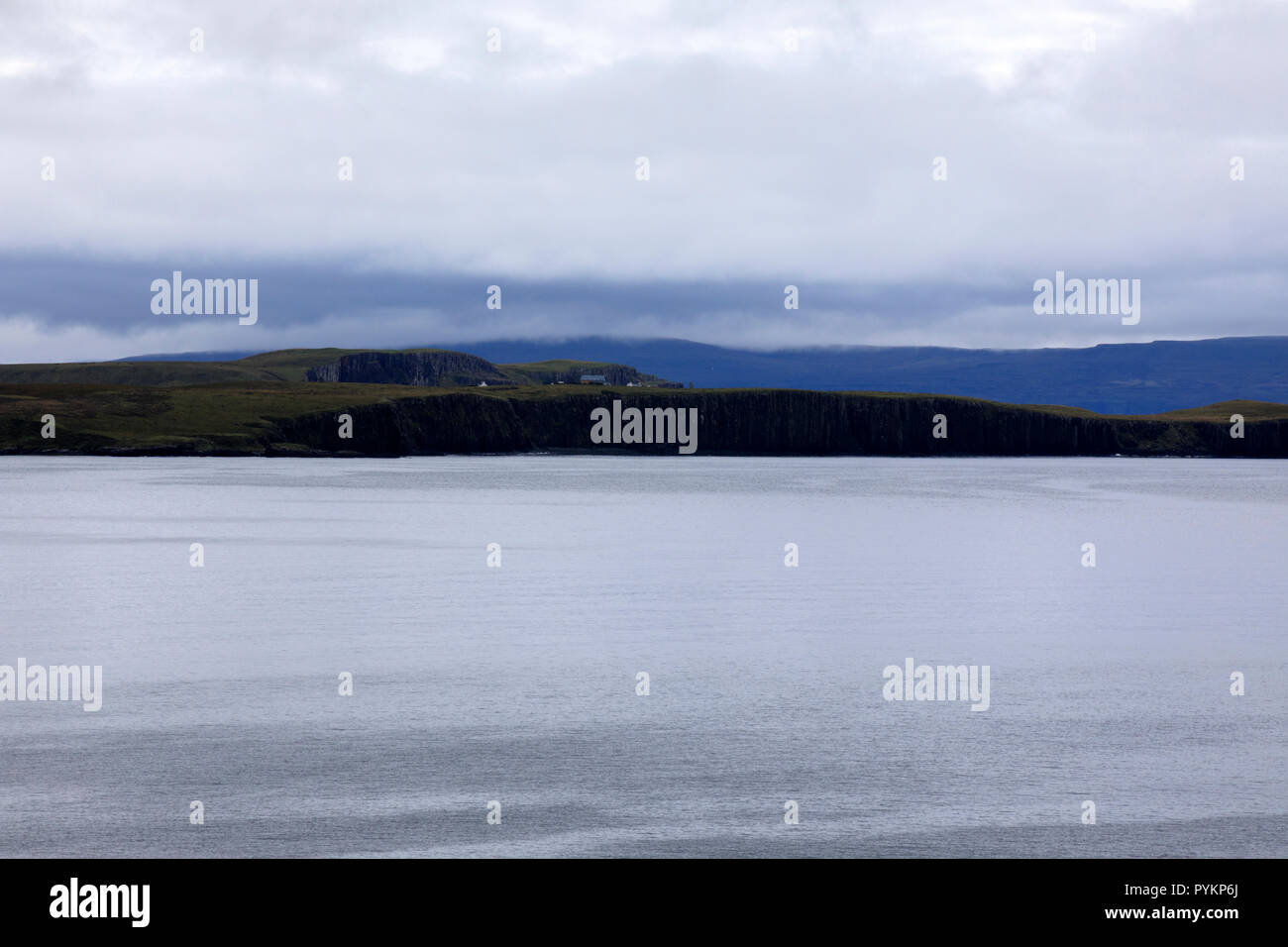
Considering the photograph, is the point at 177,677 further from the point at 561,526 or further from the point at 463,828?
the point at 561,526

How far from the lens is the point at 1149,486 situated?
111 m

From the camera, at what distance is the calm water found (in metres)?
15.9

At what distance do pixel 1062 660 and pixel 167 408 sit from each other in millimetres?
166860

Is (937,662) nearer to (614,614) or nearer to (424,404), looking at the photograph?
(614,614)

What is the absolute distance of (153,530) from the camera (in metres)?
55.3

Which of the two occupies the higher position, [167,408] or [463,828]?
[167,408]

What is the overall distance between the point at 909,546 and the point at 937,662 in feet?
84.2

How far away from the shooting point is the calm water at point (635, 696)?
15.9 metres

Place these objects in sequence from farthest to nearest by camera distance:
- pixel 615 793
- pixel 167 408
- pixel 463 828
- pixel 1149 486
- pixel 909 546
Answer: pixel 167 408 < pixel 1149 486 < pixel 909 546 < pixel 615 793 < pixel 463 828

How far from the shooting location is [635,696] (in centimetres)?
2292

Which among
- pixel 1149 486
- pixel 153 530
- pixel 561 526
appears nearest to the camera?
pixel 153 530
